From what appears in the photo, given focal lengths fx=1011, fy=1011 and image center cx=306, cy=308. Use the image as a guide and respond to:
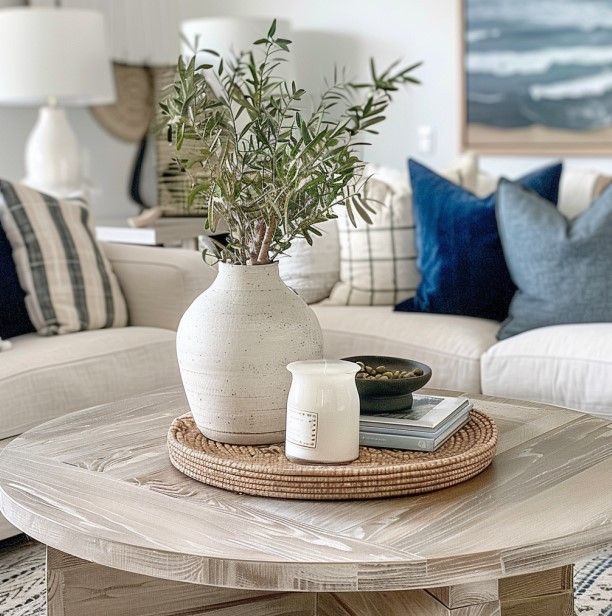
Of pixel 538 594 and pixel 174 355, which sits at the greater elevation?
pixel 174 355

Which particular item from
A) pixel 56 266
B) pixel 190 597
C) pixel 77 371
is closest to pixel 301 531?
pixel 190 597

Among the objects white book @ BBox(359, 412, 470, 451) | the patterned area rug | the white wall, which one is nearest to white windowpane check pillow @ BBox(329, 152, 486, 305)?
the patterned area rug

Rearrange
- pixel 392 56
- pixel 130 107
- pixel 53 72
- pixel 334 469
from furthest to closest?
pixel 130 107, pixel 392 56, pixel 53 72, pixel 334 469

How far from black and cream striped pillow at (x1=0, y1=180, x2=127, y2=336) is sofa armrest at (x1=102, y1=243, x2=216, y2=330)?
58 mm

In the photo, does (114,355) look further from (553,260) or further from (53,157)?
(53,157)

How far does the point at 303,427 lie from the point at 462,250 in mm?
1444

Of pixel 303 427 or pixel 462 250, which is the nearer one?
pixel 303 427

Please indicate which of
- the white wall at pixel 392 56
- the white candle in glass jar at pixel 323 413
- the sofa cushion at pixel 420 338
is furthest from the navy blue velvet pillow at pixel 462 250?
the white candle in glass jar at pixel 323 413

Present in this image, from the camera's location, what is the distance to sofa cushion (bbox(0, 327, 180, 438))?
2264mm

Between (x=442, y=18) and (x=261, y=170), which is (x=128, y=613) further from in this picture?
(x=442, y=18)

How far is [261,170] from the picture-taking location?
4.92ft

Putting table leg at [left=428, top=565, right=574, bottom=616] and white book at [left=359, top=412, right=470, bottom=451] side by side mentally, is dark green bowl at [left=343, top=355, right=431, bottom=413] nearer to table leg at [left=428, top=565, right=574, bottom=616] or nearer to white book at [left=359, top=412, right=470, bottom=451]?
white book at [left=359, top=412, right=470, bottom=451]

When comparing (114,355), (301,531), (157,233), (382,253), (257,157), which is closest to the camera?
(301,531)

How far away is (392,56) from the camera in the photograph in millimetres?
4230
